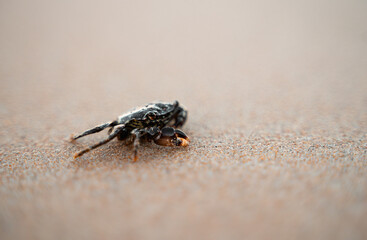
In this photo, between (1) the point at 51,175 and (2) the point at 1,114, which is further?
(2) the point at 1,114

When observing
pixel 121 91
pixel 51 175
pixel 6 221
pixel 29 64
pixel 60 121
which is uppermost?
pixel 29 64

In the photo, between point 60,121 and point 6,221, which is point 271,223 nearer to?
point 6,221

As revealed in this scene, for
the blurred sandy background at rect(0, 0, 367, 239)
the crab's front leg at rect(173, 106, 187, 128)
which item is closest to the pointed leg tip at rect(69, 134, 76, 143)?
the blurred sandy background at rect(0, 0, 367, 239)

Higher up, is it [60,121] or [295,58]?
[295,58]

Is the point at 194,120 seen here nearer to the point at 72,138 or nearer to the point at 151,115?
the point at 151,115

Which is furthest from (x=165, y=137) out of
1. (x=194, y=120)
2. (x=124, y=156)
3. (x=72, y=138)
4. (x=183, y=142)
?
(x=72, y=138)

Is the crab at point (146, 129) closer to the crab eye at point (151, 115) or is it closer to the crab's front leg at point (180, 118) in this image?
the crab eye at point (151, 115)

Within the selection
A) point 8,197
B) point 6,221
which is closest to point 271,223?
point 6,221

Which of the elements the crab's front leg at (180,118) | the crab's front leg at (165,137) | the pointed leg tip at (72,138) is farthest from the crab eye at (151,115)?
the pointed leg tip at (72,138)

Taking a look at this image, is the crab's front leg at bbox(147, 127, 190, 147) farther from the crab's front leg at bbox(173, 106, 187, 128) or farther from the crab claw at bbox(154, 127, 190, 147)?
the crab's front leg at bbox(173, 106, 187, 128)
